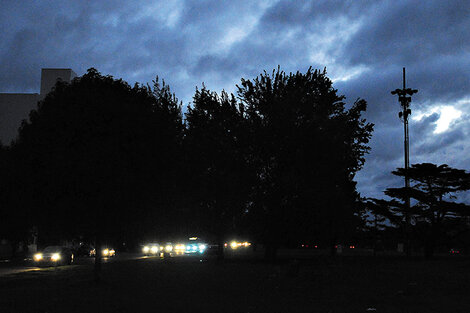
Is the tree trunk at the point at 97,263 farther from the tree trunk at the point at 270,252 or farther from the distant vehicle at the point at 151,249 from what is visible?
the distant vehicle at the point at 151,249

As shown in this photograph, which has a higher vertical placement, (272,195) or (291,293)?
(272,195)

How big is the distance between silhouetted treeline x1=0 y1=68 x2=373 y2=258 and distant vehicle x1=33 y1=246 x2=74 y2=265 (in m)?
2.26

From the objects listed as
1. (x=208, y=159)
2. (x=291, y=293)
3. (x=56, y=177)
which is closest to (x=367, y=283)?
(x=291, y=293)

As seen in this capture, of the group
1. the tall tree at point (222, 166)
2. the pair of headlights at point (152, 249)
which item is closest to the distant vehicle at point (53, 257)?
the tall tree at point (222, 166)

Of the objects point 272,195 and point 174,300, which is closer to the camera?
point 174,300

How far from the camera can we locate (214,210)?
4250 centimetres

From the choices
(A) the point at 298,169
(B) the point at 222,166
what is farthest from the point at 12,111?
(A) the point at 298,169

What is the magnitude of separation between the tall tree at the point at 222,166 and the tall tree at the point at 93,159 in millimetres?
14153

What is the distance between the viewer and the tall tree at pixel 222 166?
38.9m

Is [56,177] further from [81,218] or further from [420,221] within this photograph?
[420,221]

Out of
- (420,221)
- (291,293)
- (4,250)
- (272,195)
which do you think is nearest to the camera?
(291,293)

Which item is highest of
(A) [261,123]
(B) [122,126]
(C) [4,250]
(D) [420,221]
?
(A) [261,123]

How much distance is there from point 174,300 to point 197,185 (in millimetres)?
13099

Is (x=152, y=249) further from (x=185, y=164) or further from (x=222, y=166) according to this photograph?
(x=185, y=164)
